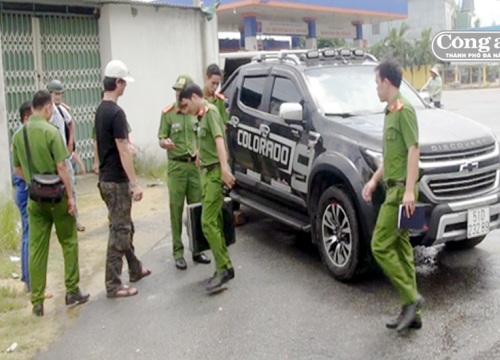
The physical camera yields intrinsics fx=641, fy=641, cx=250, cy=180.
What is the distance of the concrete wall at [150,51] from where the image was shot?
11.2 metres

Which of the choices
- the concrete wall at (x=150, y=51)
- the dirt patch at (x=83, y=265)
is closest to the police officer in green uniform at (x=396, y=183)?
the dirt patch at (x=83, y=265)

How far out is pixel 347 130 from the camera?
564 cm

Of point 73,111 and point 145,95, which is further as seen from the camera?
point 145,95

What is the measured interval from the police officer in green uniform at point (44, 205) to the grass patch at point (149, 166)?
5.89 m

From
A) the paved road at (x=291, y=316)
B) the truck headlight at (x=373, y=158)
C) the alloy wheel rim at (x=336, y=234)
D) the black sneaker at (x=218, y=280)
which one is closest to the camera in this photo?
the paved road at (x=291, y=316)

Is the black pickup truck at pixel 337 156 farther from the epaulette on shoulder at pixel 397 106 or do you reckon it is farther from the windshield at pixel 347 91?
the epaulette on shoulder at pixel 397 106

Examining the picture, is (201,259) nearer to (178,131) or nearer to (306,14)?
(178,131)

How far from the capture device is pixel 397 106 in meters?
4.52

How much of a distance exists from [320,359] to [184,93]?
2551 millimetres

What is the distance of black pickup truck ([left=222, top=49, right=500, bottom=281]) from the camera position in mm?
5129

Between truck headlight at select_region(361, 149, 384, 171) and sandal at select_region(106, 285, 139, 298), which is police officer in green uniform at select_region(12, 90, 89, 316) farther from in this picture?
truck headlight at select_region(361, 149, 384, 171)

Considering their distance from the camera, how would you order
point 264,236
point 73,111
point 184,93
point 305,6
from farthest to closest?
point 305,6
point 73,111
point 264,236
point 184,93

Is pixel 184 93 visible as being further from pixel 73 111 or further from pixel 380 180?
pixel 73 111

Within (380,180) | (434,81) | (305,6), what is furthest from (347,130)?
(305,6)
